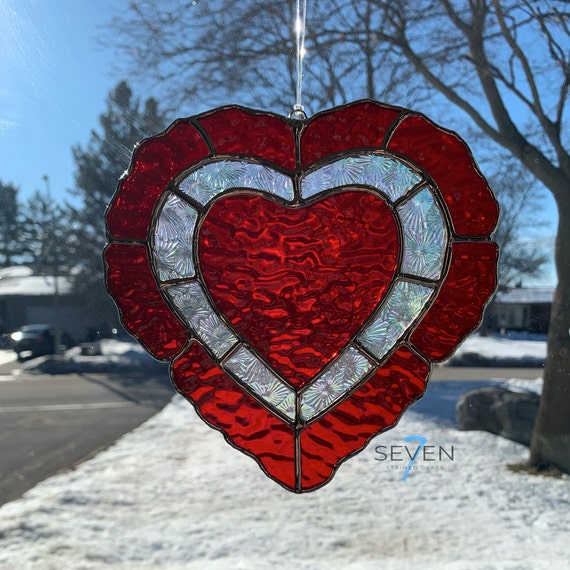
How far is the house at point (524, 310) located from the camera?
1.34 metres

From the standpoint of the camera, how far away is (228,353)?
3.09 feet

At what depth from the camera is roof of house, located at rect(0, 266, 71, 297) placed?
4.70ft

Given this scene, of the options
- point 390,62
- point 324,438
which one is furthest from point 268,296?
point 390,62

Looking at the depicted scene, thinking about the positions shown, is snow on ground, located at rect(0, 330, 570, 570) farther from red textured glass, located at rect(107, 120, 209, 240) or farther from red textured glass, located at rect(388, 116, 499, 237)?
red textured glass, located at rect(107, 120, 209, 240)

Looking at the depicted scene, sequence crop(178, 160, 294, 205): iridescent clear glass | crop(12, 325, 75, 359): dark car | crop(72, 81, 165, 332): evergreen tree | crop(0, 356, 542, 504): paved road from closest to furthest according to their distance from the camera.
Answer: crop(178, 160, 294, 205): iridescent clear glass
crop(72, 81, 165, 332): evergreen tree
crop(12, 325, 75, 359): dark car
crop(0, 356, 542, 504): paved road

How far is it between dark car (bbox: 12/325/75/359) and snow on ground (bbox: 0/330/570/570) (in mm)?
468

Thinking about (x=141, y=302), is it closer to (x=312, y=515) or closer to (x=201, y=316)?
(x=201, y=316)

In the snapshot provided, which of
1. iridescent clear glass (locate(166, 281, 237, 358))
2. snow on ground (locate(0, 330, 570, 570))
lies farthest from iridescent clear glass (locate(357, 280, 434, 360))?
snow on ground (locate(0, 330, 570, 570))

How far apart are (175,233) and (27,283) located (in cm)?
75

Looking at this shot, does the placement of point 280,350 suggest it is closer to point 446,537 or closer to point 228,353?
point 228,353

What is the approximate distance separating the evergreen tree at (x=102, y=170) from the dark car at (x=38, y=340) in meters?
0.19

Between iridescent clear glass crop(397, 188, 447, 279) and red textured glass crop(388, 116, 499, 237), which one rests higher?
red textured glass crop(388, 116, 499, 237)

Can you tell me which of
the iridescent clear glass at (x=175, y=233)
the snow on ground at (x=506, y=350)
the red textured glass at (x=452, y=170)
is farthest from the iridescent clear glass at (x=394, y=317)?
the snow on ground at (x=506, y=350)

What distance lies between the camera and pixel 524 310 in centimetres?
143
